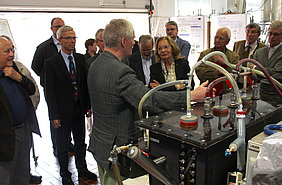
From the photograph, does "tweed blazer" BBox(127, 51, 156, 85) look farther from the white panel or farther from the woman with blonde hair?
the white panel

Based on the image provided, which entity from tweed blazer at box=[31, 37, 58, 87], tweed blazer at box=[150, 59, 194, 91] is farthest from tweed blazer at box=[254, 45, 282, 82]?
tweed blazer at box=[31, 37, 58, 87]

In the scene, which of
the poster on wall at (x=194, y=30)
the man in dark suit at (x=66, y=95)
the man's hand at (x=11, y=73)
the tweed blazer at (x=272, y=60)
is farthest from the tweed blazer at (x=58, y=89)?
the poster on wall at (x=194, y=30)

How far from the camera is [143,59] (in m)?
3.29

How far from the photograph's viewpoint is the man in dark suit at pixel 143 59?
3.20 metres

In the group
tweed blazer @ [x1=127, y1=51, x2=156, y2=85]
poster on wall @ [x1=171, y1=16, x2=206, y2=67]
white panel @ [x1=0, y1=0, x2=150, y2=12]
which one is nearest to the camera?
tweed blazer @ [x1=127, y1=51, x2=156, y2=85]

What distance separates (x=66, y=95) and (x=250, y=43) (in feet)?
9.32

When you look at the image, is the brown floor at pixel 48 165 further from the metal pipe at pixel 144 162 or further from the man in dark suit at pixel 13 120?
the metal pipe at pixel 144 162

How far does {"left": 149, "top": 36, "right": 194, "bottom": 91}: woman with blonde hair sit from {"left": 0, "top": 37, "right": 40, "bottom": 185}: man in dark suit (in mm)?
1211

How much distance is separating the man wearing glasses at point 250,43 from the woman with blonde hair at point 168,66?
1617mm

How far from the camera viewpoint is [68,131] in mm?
2754

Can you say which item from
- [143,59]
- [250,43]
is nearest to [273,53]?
[250,43]

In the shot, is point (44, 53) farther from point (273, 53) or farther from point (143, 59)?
point (273, 53)

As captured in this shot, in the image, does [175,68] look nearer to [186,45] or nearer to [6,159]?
[186,45]

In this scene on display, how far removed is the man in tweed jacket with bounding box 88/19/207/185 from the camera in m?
1.54
